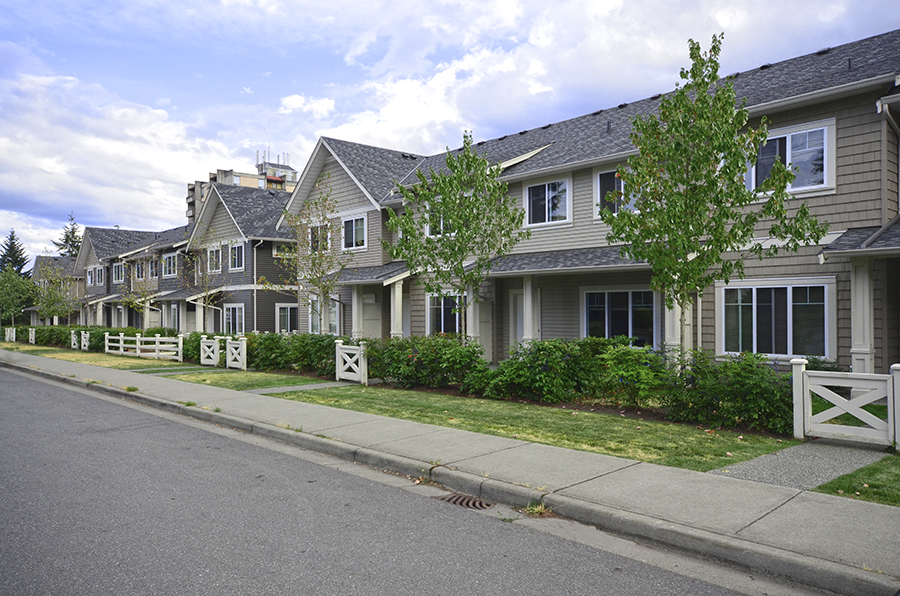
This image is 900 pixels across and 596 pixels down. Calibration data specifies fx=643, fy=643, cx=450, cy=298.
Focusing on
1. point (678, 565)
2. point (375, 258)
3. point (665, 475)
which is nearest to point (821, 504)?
point (665, 475)

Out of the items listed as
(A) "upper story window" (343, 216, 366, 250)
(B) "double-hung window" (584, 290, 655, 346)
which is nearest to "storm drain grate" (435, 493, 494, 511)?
(B) "double-hung window" (584, 290, 655, 346)

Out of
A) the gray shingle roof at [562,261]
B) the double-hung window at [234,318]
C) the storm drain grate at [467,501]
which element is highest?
the gray shingle roof at [562,261]

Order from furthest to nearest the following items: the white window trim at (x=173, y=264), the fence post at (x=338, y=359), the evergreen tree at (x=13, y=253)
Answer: the evergreen tree at (x=13, y=253) < the white window trim at (x=173, y=264) < the fence post at (x=338, y=359)

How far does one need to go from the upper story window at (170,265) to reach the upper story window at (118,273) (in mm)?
8313

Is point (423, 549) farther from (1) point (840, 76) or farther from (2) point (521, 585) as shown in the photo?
(1) point (840, 76)

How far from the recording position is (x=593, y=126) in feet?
66.2

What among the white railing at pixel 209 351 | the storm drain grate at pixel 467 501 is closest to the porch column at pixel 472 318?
the white railing at pixel 209 351

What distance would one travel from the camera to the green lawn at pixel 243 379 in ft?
52.8

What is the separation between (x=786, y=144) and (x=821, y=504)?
34.4 feet

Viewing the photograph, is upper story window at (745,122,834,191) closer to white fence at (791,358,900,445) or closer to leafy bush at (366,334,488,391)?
white fence at (791,358,900,445)

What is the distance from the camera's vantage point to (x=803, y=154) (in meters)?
13.8

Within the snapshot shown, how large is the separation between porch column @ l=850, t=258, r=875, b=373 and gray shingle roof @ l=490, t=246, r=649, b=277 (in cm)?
424

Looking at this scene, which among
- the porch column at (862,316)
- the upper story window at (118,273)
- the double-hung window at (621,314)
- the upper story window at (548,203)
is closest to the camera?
the porch column at (862,316)

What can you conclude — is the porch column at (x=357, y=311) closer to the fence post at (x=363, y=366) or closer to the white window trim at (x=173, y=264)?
the fence post at (x=363, y=366)
